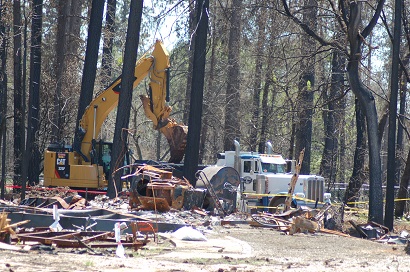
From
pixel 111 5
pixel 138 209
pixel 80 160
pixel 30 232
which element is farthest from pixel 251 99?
pixel 30 232

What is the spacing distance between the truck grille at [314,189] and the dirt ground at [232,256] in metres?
11.5

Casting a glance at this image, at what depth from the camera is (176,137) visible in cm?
3042

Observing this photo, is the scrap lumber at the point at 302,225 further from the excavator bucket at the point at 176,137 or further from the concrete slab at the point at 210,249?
the excavator bucket at the point at 176,137

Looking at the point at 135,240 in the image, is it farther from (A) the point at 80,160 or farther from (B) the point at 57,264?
(A) the point at 80,160

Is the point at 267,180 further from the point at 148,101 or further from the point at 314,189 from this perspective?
the point at 148,101

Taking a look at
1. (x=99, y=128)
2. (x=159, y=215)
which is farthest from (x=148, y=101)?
(x=159, y=215)

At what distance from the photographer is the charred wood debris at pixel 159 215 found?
50.2 feet

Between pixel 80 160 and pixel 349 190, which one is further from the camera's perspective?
pixel 349 190

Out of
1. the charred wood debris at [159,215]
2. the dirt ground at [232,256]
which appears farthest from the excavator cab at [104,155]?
the dirt ground at [232,256]

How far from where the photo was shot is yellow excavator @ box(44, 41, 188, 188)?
27.8 m

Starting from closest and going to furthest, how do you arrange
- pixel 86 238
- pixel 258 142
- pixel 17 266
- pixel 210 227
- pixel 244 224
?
pixel 17 266
pixel 86 238
pixel 210 227
pixel 244 224
pixel 258 142

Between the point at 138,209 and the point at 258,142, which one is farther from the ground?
the point at 258,142

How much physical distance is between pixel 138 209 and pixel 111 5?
2415 cm

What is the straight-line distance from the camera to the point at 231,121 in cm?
4400
